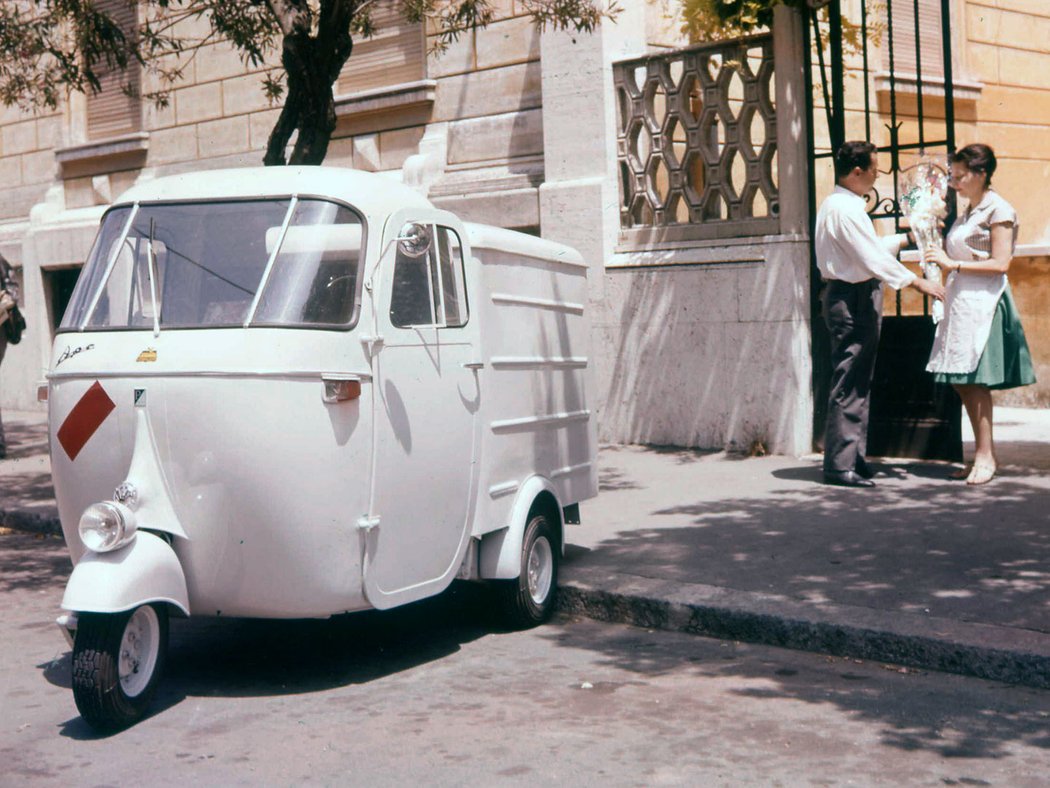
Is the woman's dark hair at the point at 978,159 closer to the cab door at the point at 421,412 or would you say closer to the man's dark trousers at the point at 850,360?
the man's dark trousers at the point at 850,360

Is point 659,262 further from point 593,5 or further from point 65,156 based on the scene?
point 65,156

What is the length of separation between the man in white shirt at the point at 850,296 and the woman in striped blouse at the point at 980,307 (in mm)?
210

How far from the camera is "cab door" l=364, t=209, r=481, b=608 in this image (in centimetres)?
560

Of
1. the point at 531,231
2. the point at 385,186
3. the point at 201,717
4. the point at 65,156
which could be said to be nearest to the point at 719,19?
the point at 531,231

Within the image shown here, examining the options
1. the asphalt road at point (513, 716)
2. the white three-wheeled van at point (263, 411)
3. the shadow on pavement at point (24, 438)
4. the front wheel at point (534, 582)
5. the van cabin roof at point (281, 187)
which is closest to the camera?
the asphalt road at point (513, 716)

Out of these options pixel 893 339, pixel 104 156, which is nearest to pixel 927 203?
pixel 893 339

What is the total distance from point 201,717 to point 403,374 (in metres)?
1.44

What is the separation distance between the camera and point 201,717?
5.27 meters

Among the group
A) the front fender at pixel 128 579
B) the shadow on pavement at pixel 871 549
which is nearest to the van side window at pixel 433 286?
the front fender at pixel 128 579

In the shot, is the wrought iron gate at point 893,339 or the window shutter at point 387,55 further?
the window shutter at point 387,55

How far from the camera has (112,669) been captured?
5090 millimetres

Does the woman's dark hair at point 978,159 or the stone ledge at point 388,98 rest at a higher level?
the stone ledge at point 388,98

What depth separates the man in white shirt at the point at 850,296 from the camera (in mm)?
9039

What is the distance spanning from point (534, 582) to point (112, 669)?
7.17ft
